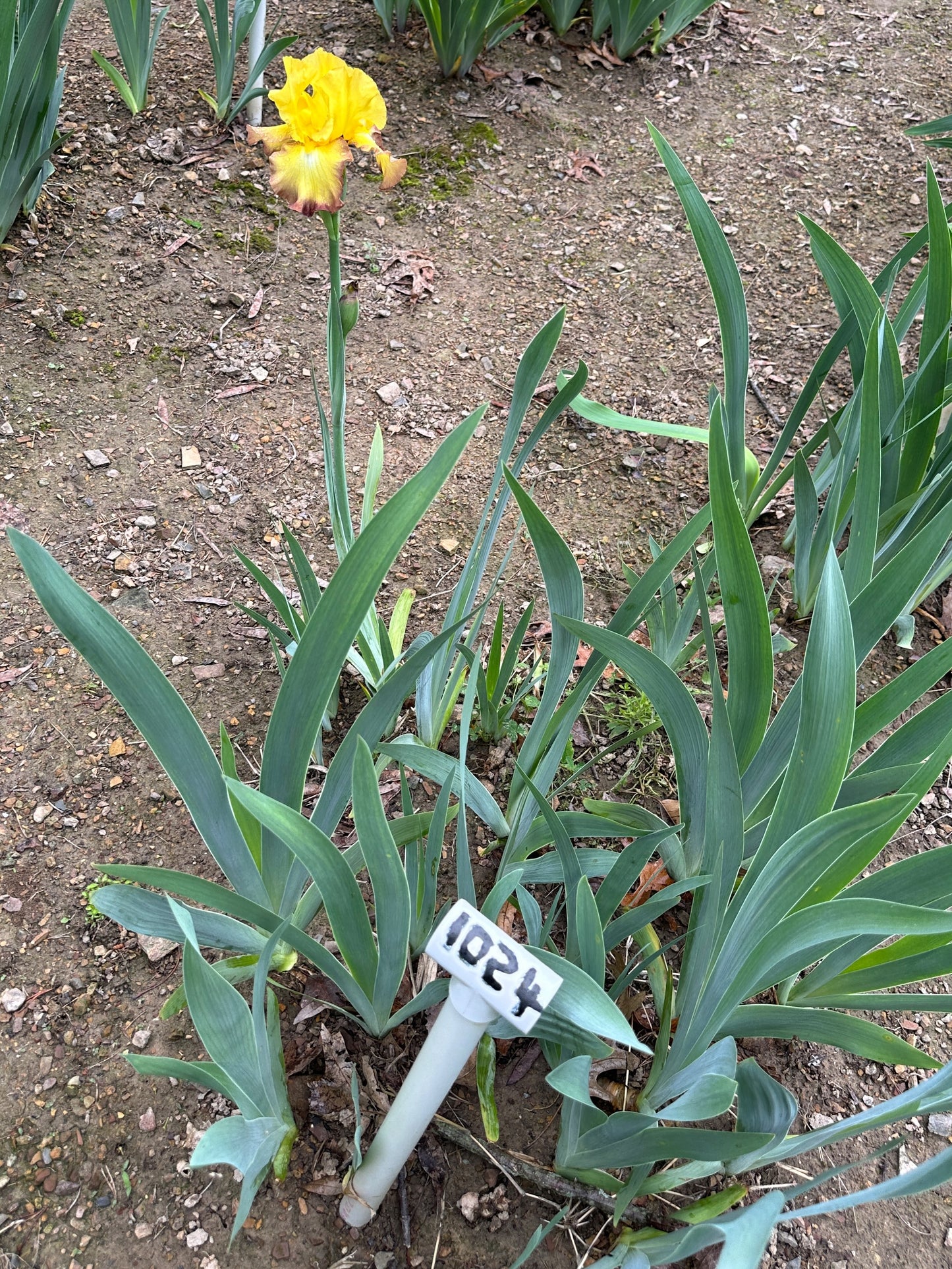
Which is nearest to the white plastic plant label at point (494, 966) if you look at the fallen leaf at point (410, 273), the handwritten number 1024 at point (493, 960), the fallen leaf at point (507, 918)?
the handwritten number 1024 at point (493, 960)

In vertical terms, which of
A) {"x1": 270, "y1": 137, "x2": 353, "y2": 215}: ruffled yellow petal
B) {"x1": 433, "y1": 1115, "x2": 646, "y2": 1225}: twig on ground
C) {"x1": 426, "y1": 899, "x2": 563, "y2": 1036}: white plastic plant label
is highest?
{"x1": 270, "y1": 137, "x2": 353, "y2": 215}: ruffled yellow petal

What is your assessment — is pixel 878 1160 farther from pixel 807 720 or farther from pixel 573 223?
pixel 573 223

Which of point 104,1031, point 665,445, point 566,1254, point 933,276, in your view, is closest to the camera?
point 566,1254

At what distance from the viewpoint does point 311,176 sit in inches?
37.2

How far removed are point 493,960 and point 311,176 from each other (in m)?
0.83

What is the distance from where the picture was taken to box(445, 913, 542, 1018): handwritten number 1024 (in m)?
0.65

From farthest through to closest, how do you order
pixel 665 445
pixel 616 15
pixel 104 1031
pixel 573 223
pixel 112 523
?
pixel 616 15
pixel 573 223
pixel 665 445
pixel 112 523
pixel 104 1031

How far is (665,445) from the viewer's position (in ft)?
6.46

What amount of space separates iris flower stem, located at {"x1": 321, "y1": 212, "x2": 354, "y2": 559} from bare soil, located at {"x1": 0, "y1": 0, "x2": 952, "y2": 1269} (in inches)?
15.1

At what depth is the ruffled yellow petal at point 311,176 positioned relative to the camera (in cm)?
94

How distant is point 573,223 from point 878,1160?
2244 mm

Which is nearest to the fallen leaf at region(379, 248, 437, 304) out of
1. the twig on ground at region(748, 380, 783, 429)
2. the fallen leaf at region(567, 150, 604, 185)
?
the fallen leaf at region(567, 150, 604, 185)

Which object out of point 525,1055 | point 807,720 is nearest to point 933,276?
point 807,720

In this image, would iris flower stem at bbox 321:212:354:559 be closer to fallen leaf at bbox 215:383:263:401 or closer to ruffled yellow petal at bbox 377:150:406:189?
ruffled yellow petal at bbox 377:150:406:189
